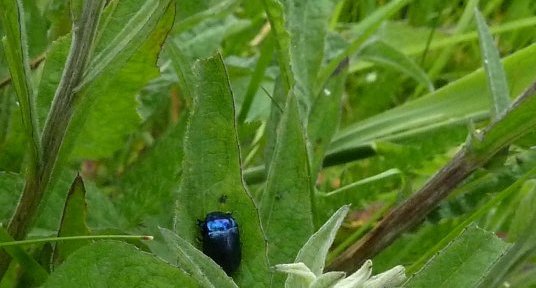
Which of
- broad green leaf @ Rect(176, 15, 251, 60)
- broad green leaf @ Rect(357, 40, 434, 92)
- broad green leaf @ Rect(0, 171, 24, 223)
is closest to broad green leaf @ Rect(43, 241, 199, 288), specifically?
broad green leaf @ Rect(0, 171, 24, 223)

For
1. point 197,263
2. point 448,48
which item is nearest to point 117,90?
point 197,263

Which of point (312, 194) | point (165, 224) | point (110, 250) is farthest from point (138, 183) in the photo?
point (110, 250)

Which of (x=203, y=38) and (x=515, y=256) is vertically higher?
(x=203, y=38)

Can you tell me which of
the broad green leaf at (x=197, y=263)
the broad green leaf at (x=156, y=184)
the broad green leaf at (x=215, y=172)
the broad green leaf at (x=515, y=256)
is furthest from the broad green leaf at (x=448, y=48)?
the broad green leaf at (x=197, y=263)

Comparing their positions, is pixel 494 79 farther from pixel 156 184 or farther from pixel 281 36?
pixel 156 184

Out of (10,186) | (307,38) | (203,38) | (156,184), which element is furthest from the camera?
(203,38)

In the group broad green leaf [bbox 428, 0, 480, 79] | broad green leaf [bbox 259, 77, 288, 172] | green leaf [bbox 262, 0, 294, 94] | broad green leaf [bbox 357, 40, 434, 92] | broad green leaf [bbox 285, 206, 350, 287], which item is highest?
broad green leaf [bbox 428, 0, 480, 79]

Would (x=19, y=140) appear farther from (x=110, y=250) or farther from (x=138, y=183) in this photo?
(x=110, y=250)

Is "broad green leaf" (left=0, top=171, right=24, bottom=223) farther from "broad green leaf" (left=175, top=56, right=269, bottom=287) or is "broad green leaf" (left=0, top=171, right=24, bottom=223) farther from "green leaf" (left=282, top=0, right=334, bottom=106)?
"green leaf" (left=282, top=0, right=334, bottom=106)
